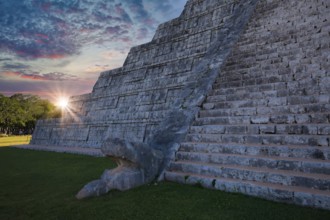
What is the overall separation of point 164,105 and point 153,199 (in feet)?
22.4

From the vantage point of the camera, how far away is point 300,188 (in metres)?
3.57

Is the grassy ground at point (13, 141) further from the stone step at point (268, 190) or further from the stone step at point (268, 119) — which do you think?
the stone step at point (268, 190)

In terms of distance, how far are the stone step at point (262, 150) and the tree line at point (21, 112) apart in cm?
4032

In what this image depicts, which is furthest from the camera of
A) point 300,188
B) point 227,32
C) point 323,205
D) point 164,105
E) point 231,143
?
point 164,105

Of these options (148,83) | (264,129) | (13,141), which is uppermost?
(148,83)

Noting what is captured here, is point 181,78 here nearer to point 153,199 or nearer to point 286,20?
point 286,20

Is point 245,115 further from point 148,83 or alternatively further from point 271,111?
point 148,83

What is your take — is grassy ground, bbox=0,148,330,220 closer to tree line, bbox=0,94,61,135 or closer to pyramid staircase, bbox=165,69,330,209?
A: pyramid staircase, bbox=165,69,330,209

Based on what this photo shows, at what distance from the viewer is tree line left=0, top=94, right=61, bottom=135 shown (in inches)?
1994

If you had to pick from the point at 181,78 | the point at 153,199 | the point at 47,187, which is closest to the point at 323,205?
the point at 153,199

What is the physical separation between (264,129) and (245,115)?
73 cm

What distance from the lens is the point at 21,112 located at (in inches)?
2087

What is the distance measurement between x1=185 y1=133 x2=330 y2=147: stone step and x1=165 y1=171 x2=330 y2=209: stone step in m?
1.01

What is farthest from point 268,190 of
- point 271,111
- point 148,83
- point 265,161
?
point 148,83
